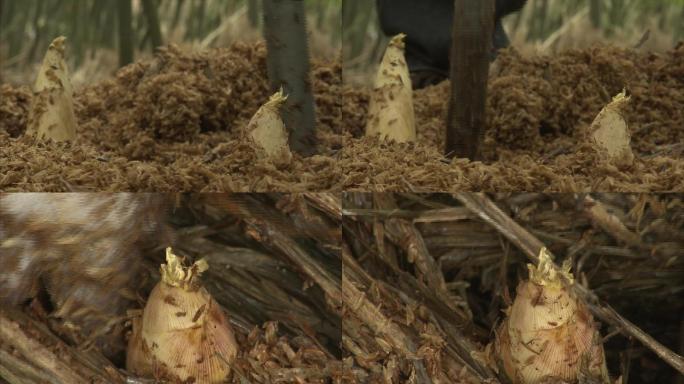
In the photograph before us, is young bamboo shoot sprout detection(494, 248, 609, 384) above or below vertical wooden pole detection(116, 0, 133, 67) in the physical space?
below

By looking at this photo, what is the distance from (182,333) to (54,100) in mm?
468

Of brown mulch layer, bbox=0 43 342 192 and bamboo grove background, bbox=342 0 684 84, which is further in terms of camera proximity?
bamboo grove background, bbox=342 0 684 84

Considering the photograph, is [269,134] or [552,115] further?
[552,115]

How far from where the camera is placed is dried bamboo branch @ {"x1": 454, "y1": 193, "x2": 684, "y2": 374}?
4.75 ft

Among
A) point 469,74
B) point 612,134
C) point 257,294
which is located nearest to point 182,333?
point 257,294

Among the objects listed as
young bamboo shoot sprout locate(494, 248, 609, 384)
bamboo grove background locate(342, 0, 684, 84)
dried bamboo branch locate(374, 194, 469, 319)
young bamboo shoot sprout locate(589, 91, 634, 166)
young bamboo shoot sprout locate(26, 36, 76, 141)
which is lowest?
young bamboo shoot sprout locate(494, 248, 609, 384)

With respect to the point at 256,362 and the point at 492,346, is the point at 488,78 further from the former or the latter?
the point at 256,362

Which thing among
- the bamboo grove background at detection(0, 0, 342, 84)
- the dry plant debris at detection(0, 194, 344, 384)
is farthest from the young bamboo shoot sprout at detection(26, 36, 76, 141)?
the dry plant debris at detection(0, 194, 344, 384)

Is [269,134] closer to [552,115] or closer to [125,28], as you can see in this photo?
[125,28]

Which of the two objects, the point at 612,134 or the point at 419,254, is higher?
the point at 612,134

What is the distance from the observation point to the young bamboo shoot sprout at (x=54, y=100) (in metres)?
1.57

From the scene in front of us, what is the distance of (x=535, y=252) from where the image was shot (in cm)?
148

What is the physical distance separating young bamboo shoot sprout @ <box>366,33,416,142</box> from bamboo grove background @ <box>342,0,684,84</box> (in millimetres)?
22

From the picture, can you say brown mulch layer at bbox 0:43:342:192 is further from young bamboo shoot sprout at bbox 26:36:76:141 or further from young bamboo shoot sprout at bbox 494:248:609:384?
young bamboo shoot sprout at bbox 494:248:609:384
